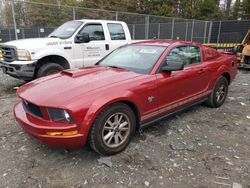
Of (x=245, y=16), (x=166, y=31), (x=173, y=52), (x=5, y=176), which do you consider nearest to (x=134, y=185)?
(x=5, y=176)

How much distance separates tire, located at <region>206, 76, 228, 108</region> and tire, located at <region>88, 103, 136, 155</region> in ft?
7.89

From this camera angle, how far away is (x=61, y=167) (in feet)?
10.2

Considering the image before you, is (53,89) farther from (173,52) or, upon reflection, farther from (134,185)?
(173,52)

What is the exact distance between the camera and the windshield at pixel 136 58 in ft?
12.6

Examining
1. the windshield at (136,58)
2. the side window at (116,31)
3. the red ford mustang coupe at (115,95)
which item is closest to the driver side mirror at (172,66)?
the red ford mustang coupe at (115,95)

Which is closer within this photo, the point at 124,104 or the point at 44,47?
the point at 124,104

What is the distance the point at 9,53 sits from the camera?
20.7ft

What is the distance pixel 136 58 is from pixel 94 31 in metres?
3.71

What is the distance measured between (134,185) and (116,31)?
6.10 metres

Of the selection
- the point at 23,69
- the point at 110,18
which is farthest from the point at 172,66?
the point at 110,18

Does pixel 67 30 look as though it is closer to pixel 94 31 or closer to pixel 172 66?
pixel 94 31

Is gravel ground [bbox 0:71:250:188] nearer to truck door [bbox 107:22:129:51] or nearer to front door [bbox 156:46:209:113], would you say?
front door [bbox 156:46:209:113]

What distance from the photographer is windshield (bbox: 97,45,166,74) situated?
12.6ft

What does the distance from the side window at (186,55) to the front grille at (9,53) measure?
4.20 metres
